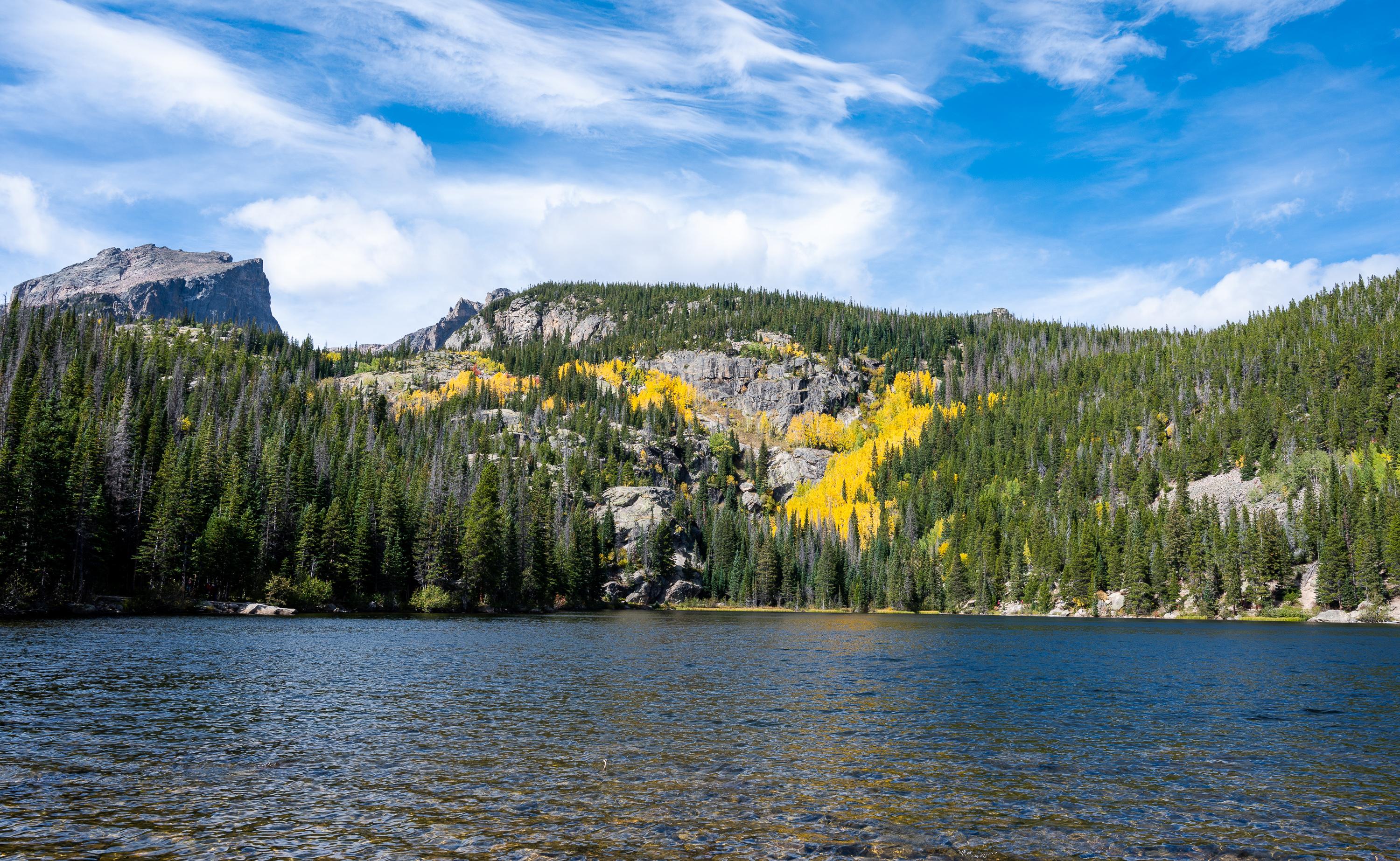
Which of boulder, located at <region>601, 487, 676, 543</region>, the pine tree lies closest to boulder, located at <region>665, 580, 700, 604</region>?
boulder, located at <region>601, 487, 676, 543</region>

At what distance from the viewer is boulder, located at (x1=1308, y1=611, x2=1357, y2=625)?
361 ft

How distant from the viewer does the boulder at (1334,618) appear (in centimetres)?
11000

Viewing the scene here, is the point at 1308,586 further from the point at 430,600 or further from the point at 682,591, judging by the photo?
the point at 430,600

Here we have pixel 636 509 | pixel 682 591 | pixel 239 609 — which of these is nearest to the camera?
pixel 239 609

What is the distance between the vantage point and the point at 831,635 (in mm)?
75938

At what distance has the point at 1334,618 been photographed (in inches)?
4375

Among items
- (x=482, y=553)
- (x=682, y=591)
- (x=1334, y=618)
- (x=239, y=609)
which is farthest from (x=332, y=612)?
(x=1334, y=618)

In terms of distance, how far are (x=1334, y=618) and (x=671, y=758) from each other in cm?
13151

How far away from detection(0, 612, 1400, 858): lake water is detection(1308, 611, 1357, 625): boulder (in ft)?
279

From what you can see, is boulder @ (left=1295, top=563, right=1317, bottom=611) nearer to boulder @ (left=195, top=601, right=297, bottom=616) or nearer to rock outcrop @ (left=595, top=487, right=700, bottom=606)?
rock outcrop @ (left=595, top=487, right=700, bottom=606)

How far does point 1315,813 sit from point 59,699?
3756 centimetres

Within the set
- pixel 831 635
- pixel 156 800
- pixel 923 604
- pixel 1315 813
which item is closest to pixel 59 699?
pixel 156 800

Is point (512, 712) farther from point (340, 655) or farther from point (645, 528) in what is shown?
point (645, 528)

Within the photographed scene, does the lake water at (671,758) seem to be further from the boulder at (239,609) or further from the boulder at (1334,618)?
the boulder at (1334,618)
